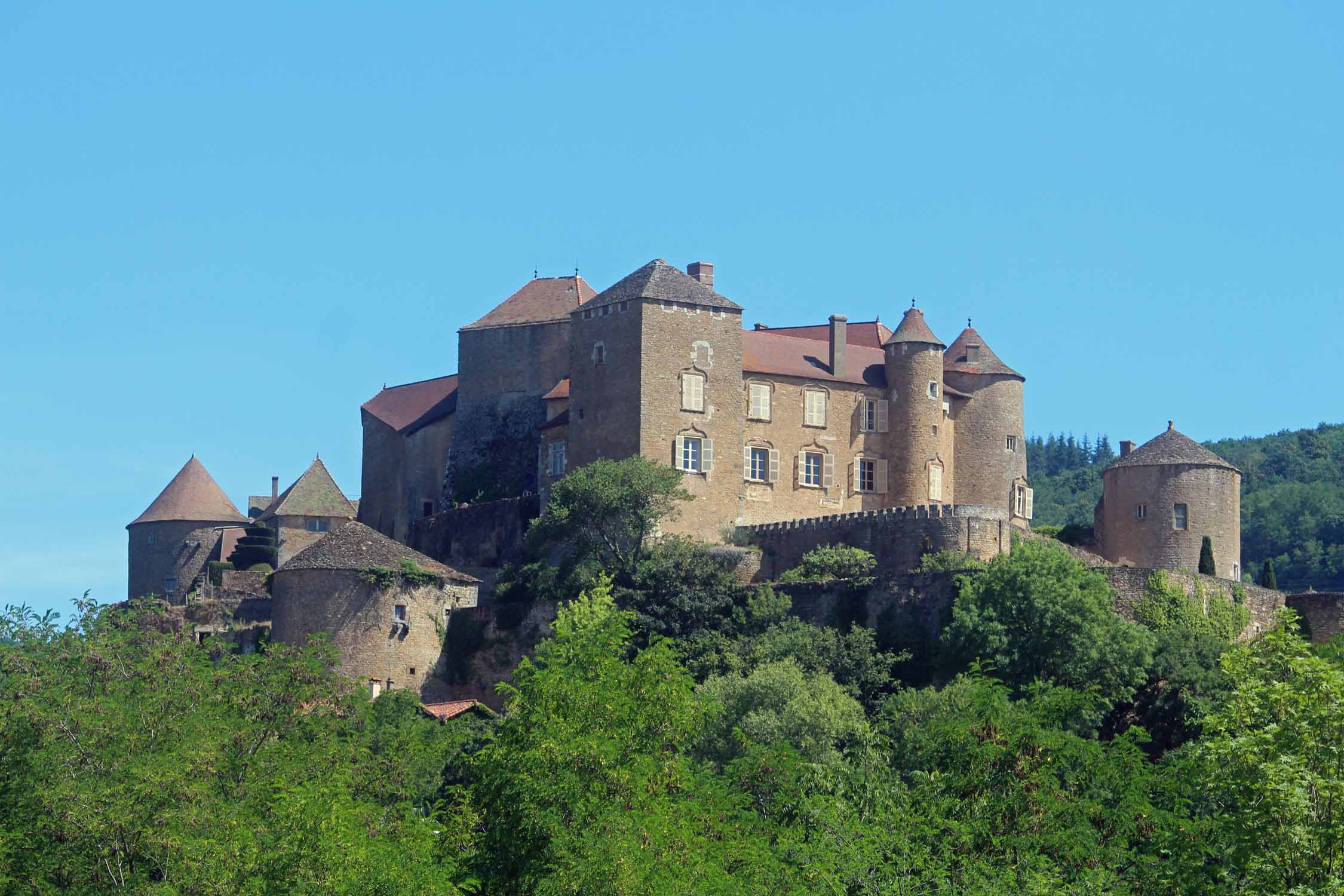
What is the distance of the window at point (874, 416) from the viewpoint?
68.1 metres

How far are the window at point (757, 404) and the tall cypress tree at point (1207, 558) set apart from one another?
513 inches

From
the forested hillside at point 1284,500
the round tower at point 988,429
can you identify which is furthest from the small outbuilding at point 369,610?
the forested hillside at point 1284,500

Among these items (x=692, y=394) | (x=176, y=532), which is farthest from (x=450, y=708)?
(x=176, y=532)

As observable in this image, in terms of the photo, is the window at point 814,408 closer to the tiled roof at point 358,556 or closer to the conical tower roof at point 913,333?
the conical tower roof at point 913,333

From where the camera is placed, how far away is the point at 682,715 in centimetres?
4031

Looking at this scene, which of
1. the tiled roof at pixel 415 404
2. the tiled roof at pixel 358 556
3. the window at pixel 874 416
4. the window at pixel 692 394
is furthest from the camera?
the tiled roof at pixel 415 404

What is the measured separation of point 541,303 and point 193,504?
2002 cm

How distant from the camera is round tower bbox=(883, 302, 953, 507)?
67.8 m

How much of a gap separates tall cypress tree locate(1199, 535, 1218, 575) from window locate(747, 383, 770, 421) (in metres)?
13.0

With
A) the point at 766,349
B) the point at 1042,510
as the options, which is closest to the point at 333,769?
the point at 766,349

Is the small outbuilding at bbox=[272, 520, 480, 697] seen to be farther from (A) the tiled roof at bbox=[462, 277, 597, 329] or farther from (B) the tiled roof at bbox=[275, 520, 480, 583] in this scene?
(A) the tiled roof at bbox=[462, 277, 597, 329]

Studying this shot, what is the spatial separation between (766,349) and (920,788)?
29892 mm

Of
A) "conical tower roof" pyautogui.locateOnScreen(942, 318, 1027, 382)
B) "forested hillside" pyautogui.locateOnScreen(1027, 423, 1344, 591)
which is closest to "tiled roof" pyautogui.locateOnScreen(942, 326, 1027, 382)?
"conical tower roof" pyautogui.locateOnScreen(942, 318, 1027, 382)

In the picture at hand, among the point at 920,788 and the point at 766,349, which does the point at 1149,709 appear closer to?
the point at 920,788
